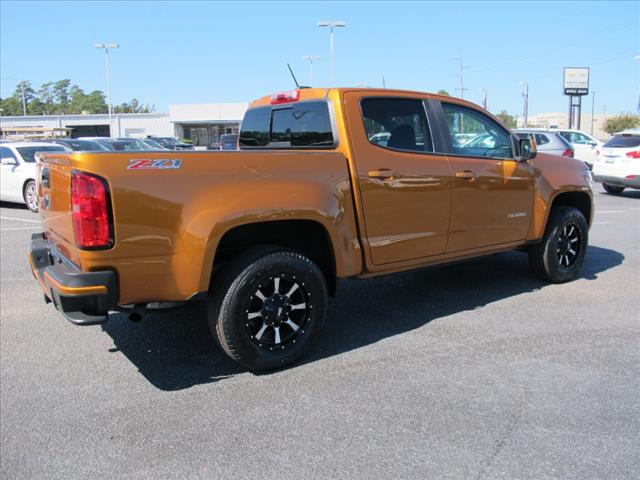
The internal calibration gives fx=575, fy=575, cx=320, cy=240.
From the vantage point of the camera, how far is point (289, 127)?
498 cm

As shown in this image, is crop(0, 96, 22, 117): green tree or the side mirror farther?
crop(0, 96, 22, 117): green tree

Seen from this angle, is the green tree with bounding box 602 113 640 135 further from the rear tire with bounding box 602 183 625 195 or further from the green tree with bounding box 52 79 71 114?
the green tree with bounding box 52 79 71 114

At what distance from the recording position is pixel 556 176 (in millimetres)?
5969

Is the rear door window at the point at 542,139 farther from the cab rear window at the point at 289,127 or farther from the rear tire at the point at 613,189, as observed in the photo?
the cab rear window at the point at 289,127

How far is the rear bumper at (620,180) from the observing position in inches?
571

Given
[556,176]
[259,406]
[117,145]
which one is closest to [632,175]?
[556,176]

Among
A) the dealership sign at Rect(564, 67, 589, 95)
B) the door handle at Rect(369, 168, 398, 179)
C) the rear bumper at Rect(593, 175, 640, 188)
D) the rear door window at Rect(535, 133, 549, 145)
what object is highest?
the dealership sign at Rect(564, 67, 589, 95)

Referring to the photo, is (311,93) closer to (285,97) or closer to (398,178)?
(285,97)

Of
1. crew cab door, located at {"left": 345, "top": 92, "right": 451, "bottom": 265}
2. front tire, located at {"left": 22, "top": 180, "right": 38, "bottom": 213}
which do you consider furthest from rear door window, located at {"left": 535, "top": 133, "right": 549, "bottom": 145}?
front tire, located at {"left": 22, "top": 180, "right": 38, "bottom": 213}

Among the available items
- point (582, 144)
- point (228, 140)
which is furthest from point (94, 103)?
point (228, 140)

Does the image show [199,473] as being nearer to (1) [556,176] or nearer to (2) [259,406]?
(2) [259,406]

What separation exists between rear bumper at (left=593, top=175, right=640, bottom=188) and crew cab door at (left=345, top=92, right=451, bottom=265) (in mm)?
11839

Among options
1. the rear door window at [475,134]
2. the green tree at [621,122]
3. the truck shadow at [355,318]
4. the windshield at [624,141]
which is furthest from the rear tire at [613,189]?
the green tree at [621,122]

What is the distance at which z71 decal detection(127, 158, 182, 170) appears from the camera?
3338mm
